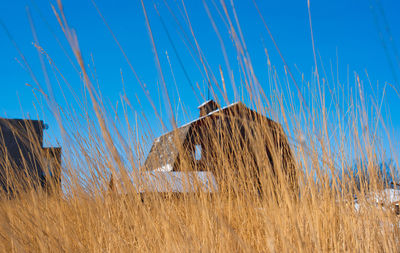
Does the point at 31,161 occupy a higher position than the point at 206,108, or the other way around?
the point at 206,108

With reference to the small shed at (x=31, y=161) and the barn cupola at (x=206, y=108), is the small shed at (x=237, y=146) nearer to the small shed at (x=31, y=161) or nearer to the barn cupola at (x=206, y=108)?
the barn cupola at (x=206, y=108)

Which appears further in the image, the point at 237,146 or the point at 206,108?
the point at 206,108

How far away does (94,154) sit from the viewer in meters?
1.27

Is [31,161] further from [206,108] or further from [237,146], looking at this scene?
[206,108]

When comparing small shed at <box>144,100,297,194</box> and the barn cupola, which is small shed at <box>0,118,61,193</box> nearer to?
small shed at <box>144,100,297,194</box>

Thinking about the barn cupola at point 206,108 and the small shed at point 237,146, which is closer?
the small shed at point 237,146

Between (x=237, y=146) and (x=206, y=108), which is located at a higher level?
(x=206, y=108)

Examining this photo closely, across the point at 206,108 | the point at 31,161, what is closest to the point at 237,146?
the point at 31,161

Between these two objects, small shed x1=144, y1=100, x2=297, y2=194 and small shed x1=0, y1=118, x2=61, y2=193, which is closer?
small shed x1=144, y1=100, x2=297, y2=194

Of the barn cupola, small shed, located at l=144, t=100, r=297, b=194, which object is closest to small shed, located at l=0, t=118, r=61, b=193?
small shed, located at l=144, t=100, r=297, b=194

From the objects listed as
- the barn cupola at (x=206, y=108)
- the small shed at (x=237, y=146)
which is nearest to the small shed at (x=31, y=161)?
the small shed at (x=237, y=146)

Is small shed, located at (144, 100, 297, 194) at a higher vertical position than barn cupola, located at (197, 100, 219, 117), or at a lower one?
lower

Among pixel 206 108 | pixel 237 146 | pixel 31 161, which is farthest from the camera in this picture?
pixel 206 108

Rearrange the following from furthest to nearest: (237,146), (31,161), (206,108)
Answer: (206,108), (31,161), (237,146)
